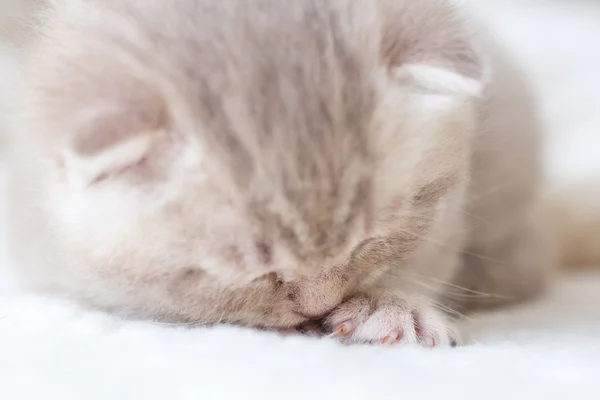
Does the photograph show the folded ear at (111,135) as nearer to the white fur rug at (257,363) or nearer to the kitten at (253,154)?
the kitten at (253,154)

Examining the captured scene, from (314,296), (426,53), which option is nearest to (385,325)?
(314,296)

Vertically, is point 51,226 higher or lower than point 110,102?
lower

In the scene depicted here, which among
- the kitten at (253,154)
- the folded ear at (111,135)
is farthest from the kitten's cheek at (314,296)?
the folded ear at (111,135)

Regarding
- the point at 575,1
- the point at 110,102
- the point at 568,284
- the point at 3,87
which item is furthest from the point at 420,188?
the point at 575,1

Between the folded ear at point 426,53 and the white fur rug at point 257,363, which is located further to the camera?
the folded ear at point 426,53

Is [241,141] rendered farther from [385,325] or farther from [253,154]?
[385,325]

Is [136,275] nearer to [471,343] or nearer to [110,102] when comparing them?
[110,102]
